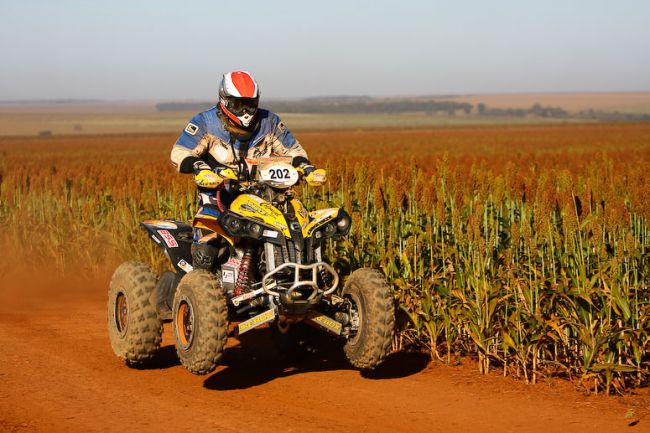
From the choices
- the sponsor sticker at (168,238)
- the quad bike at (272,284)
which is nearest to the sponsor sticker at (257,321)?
the quad bike at (272,284)

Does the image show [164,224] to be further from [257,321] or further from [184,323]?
[257,321]

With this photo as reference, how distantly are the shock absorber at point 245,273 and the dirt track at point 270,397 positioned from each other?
2.72ft

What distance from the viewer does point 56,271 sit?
14992 millimetres

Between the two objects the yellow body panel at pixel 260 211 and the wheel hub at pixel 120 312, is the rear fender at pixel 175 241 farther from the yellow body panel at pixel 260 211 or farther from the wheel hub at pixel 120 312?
the yellow body panel at pixel 260 211

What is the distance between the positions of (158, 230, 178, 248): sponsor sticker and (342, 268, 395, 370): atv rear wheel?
198 centimetres

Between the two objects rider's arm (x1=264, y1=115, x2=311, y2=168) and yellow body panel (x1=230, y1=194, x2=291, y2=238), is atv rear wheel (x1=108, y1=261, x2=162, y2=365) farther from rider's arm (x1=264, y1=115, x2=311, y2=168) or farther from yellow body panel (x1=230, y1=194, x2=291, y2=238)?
rider's arm (x1=264, y1=115, x2=311, y2=168)

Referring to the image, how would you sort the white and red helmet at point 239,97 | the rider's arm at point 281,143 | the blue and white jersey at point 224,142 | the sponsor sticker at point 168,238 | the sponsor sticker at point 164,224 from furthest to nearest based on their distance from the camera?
1. the sponsor sticker at point 164,224
2. the sponsor sticker at point 168,238
3. the rider's arm at point 281,143
4. the blue and white jersey at point 224,142
5. the white and red helmet at point 239,97

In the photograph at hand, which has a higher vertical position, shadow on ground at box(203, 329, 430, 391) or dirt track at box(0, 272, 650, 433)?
dirt track at box(0, 272, 650, 433)

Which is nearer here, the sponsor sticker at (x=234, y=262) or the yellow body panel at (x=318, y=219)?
the yellow body panel at (x=318, y=219)

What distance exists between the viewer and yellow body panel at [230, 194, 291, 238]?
25.2 ft

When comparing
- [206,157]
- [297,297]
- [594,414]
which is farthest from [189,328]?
[594,414]

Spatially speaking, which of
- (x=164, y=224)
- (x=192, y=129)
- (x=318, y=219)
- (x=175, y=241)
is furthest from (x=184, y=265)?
(x=318, y=219)

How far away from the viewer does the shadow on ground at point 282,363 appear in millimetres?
8328

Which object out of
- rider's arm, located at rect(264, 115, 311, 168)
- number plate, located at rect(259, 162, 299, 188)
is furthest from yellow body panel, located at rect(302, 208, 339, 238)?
rider's arm, located at rect(264, 115, 311, 168)
